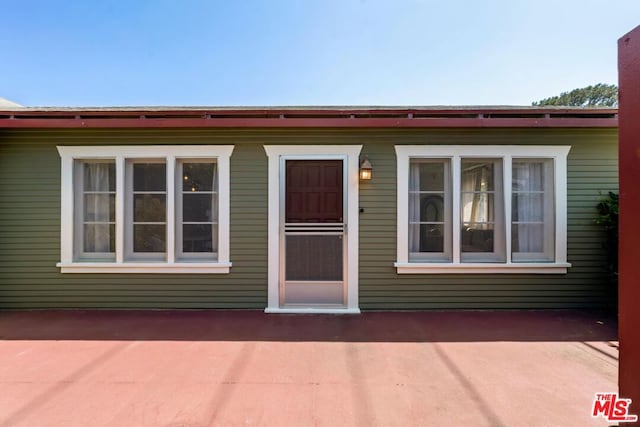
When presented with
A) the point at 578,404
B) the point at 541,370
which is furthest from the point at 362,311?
the point at 578,404

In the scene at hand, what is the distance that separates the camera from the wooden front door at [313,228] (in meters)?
3.94

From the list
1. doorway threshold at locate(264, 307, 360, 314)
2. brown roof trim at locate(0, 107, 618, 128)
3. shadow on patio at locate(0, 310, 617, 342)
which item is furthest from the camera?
doorway threshold at locate(264, 307, 360, 314)

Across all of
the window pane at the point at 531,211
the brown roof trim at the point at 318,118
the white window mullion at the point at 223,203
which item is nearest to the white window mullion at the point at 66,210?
the brown roof trim at the point at 318,118

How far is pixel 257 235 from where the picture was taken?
396 cm

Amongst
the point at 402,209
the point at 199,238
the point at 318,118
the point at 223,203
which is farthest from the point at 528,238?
the point at 199,238

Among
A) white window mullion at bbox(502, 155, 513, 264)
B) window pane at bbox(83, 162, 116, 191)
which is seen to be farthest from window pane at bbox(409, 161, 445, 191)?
window pane at bbox(83, 162, 116, 191)

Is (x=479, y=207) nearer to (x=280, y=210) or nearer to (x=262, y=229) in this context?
(x=280, y=210)

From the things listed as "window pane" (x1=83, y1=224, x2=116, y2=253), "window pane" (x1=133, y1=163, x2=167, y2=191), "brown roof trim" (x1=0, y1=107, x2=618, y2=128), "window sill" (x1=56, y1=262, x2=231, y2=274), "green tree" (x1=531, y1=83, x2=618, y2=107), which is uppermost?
"green tree" (x1=531, y1=83, x2=618, y2=107)

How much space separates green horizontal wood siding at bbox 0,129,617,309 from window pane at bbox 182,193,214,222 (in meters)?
0.39

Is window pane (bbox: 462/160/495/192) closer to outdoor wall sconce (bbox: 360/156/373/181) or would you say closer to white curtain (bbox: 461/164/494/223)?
white curtain (bbox: 461/164/494/223)

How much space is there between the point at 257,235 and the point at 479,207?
10.1 ft

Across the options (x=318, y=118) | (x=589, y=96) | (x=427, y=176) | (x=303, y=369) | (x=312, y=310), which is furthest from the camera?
(x=589, y=96)

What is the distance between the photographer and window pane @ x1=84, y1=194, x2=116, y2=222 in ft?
13.3

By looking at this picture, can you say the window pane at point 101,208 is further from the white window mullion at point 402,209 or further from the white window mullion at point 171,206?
the white window mullion at point 402,209
